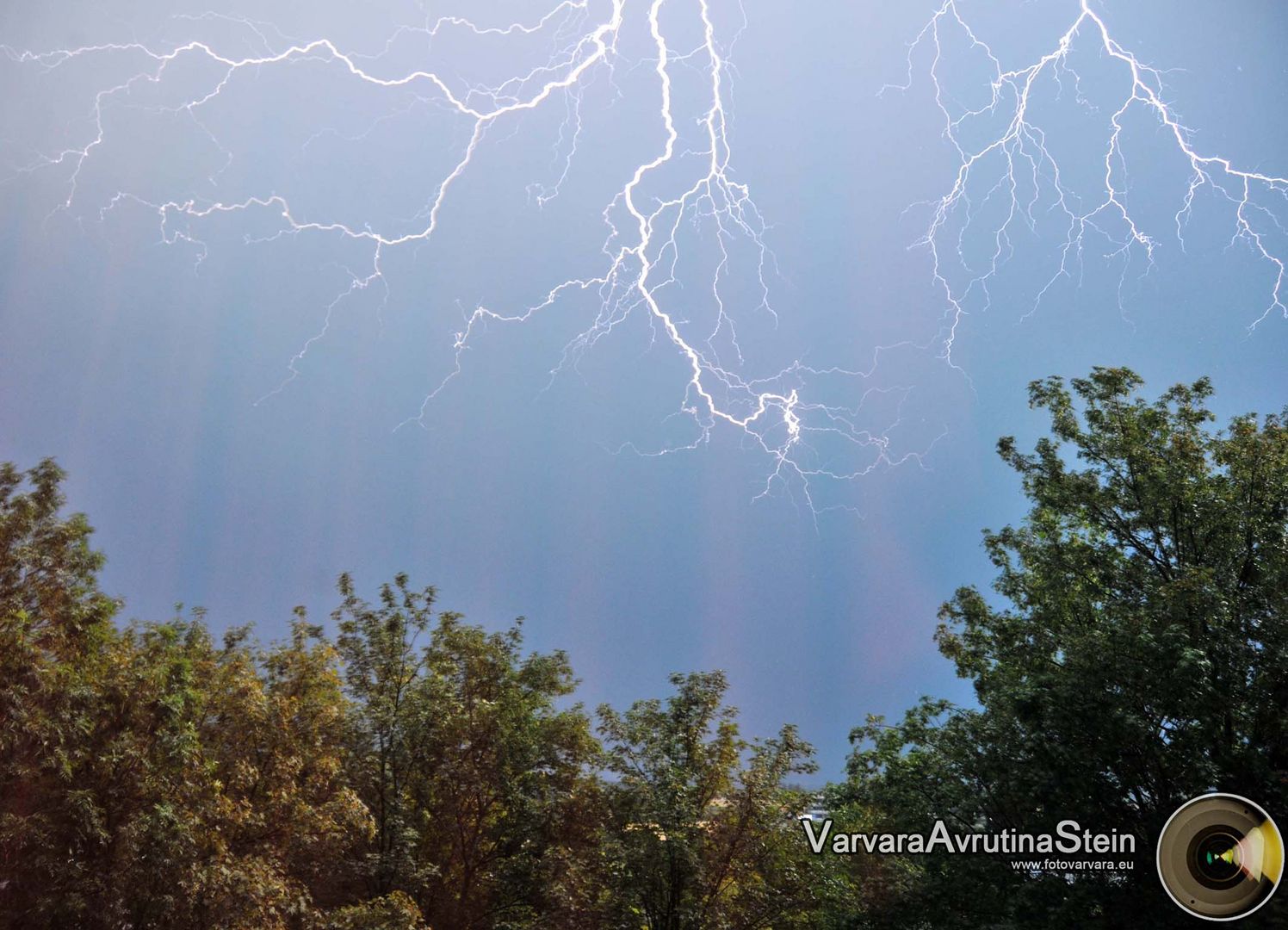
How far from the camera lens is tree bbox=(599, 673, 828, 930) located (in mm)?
10055

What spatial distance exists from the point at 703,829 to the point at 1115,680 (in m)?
6.06

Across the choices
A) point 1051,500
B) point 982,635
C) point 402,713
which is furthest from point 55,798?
point 1051,500

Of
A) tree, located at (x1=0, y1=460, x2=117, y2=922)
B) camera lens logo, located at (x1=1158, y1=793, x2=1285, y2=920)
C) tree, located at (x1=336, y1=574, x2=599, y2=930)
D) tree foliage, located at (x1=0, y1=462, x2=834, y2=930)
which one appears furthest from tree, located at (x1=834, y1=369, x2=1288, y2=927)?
tree, located at (x1=0, y1=460, x2=117, y2=922)

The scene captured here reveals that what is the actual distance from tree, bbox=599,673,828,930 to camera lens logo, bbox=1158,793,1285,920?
191 inches

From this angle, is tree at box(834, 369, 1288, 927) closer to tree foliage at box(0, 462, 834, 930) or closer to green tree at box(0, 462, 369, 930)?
tree foliage at box(0, 462, 834, 930)

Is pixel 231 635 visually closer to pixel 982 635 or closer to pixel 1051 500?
pixel 982 635

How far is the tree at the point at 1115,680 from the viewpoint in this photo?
8148mm

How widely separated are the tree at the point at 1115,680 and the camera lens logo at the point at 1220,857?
0.29m

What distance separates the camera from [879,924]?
1005 centimetres

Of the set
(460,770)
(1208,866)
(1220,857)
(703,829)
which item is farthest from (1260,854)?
(460,770)

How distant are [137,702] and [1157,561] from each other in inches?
603

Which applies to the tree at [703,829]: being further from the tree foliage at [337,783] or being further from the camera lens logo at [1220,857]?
the camera lens logo at [1220,857]

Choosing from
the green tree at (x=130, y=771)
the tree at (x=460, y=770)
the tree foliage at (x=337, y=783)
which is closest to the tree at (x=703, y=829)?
the tree foliage at (x=337, y=783)

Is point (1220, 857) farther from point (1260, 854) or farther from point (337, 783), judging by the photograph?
point (337, 783)
